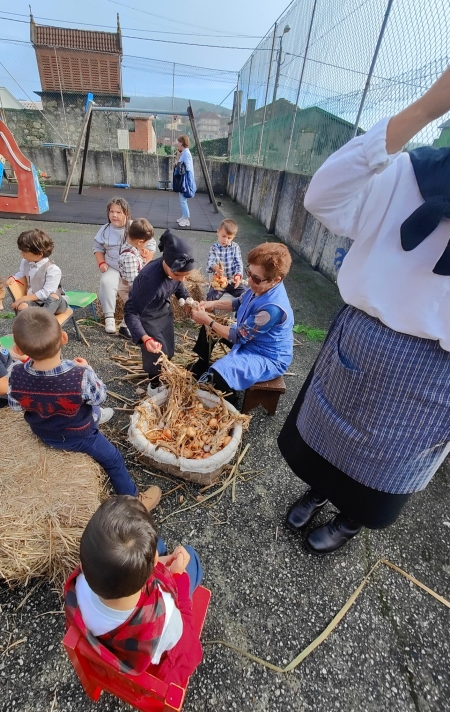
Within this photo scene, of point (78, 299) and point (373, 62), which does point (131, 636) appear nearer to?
point (78, 299)

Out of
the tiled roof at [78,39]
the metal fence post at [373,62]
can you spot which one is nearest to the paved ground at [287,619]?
the metal fence post at [373,62]

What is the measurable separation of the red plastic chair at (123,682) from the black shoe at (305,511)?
1.16 m

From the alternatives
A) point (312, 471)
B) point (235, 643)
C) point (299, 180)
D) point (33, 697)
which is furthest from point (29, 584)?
point (299, 180)

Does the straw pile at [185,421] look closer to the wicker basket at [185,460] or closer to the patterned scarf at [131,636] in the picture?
the wicker basket at [185,460]

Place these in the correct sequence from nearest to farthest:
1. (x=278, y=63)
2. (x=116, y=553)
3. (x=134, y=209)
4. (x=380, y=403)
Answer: (x=116, y=553) < (x=380, y=403) < (x=278, y=63) < (x=134, y=209)

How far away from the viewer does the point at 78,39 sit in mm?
23875

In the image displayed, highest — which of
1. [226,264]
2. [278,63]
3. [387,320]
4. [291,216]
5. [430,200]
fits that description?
[278,63]

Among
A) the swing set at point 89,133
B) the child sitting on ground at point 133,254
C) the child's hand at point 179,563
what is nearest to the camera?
the child's hand at point 179,563

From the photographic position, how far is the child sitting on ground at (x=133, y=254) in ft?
12.5

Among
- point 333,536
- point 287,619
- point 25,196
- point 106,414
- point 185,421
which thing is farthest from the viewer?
point 25,196

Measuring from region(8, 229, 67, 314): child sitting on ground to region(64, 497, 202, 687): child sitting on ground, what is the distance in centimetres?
281

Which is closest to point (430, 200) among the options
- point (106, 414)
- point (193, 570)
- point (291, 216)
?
point (193, 570)

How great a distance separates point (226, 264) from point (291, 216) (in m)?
4.25

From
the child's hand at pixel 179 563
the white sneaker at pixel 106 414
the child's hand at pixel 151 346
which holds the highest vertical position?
the child's hand at pixel 151 346
